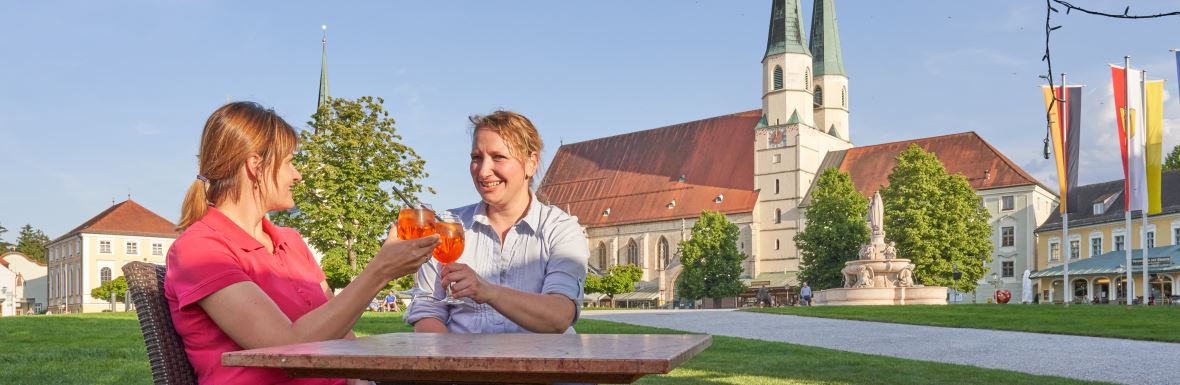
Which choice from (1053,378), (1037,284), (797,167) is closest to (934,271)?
(1037,284)

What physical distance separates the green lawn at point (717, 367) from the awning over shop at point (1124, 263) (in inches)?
1607

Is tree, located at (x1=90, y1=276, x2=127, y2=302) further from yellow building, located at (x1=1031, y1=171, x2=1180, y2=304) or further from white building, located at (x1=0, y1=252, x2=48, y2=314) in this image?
yellow building, located at (x1=1031, y1=171, x2=1180, y2=304)

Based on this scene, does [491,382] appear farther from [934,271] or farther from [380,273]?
[934,271]

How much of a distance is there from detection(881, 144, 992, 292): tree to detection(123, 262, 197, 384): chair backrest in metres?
44.0

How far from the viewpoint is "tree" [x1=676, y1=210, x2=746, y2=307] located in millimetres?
58812

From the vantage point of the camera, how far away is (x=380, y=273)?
2.74 meters

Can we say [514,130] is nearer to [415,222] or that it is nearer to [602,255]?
[415,222]

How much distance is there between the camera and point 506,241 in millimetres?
3861

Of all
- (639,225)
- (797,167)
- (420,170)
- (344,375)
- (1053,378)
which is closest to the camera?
(344,375)

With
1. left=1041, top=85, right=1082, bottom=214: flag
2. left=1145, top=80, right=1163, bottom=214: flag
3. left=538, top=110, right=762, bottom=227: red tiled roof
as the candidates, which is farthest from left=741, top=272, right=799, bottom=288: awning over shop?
left=1145, top=80, right=1163, bottom=214: flag

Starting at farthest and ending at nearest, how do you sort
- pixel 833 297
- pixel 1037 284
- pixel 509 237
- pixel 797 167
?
pixel 797 167 < pixel 1037 284 < pixel 833 297 < pixel 509 237

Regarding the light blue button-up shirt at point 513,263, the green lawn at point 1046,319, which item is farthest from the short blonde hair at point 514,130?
the green lawn at point 1046,319

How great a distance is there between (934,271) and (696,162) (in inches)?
1236

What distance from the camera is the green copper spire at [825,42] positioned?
69.1m
